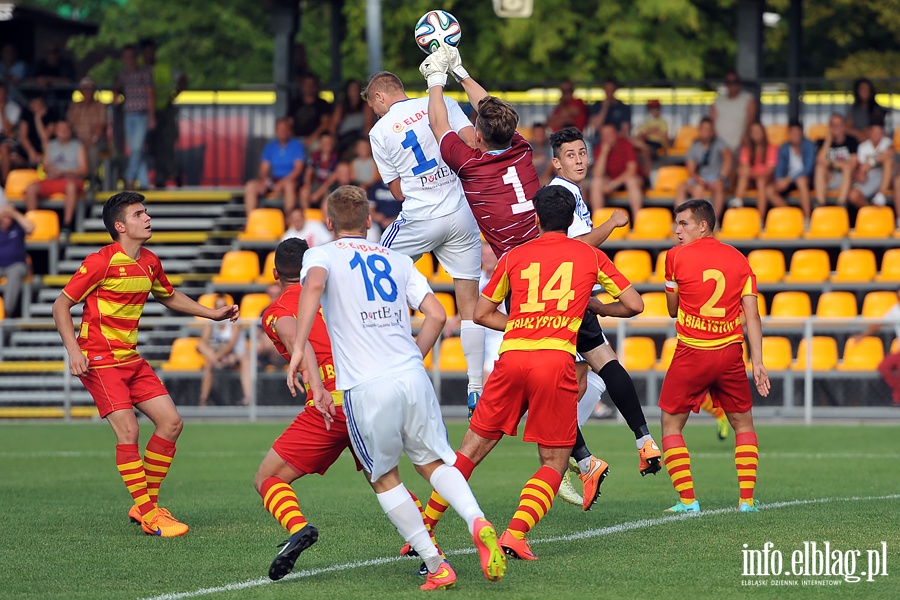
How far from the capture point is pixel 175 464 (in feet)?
42.9

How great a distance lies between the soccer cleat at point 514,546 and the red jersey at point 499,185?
7.09 feet

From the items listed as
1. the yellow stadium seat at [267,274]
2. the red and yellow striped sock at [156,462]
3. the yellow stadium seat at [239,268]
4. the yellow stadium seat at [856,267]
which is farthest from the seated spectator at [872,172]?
the red and yellow striped sock at [156,462]

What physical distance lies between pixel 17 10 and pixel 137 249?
56.3 ft

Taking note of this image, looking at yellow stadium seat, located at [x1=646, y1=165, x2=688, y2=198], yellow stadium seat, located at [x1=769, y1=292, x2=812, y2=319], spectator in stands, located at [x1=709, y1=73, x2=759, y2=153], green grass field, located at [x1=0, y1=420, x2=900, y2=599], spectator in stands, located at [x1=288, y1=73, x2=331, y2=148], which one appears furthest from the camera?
spectator in stands, located at [x1=288, y1=73, x2=331, y2=148]

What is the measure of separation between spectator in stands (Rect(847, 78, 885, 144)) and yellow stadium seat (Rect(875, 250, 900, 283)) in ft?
6.72

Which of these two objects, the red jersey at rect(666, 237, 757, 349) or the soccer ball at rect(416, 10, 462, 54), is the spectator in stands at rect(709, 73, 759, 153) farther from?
the soccer ball at rect(416, 10, 462, 54)

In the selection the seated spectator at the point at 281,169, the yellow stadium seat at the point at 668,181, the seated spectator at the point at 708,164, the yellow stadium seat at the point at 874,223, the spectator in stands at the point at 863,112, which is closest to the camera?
the yellow stadium seat at the point at 874,223

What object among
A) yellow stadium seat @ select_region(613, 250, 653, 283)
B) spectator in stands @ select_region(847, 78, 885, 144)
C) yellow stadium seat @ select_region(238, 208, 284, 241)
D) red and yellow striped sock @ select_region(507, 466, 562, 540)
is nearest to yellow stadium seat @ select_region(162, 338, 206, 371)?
yellow stadium seat @ select_region(238, 208, 284, 241)

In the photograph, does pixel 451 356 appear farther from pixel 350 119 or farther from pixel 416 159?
pixel 416 159

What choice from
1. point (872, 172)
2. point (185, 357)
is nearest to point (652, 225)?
point (872, 172)

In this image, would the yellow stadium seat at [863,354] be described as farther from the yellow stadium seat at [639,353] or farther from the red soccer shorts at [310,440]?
the red soccer shorts at [310,440]

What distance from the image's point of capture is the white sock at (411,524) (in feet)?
21.5

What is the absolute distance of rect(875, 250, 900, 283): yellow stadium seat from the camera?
1838 centimetres

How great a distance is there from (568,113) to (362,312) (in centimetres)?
1444
